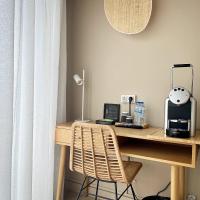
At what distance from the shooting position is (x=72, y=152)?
1868mm

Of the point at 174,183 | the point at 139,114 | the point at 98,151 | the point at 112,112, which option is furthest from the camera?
the point at 112,112

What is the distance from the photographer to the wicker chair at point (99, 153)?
5.51 ft

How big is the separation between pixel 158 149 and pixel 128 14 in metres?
1.21

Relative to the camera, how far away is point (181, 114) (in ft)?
5.76

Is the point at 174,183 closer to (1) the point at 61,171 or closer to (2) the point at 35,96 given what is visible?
(1) the point at 61,171

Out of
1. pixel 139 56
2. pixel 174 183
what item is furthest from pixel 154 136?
pixel 139 56

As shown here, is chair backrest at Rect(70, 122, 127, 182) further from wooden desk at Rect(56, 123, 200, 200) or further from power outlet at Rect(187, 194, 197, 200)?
power outlet at Rect(187, 194, 197, 200)

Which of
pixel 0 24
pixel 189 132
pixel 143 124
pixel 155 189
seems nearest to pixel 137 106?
pixel 143 124

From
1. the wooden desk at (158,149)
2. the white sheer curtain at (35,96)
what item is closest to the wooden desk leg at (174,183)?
the wooden desk at (158,149)

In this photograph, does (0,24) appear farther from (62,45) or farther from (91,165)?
(91,165)

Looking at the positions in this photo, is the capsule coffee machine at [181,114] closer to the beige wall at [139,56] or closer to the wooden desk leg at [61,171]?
the beige wall at [139,56]

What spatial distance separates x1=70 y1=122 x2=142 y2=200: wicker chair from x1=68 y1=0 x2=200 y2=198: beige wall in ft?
1.88

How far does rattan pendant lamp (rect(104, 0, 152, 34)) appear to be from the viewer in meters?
2.09

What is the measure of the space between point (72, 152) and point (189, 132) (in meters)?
0.88
